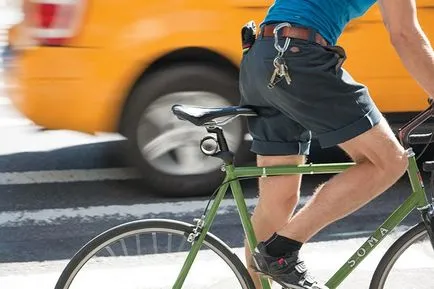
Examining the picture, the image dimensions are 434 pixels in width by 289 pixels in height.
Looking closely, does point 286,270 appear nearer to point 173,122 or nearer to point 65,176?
point 173,122

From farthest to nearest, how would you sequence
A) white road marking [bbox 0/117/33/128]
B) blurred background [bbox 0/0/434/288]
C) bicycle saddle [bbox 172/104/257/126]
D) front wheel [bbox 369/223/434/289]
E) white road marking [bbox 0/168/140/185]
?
1. white road marking [bbox 0/117/33/128]
2. white road marking [bbox 0/168/140/185]
3. blurred background [bbox 0/0/434/288]
4. front wheel [bbox 369/223/434/289]
5. bicycle saddle [bbox 172/104/257/126]

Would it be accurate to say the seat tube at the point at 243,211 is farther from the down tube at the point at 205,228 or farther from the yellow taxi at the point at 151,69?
the yellow taxi at the point at 151,69

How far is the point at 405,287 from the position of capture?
3.43 metres

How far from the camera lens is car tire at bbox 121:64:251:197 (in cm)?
512

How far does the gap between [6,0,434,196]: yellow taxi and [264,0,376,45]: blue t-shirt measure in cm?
210

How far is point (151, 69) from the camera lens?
5141mm

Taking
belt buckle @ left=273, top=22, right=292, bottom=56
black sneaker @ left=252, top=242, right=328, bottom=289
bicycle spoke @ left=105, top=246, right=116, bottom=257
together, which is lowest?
bicycle spoke @ left=105, top=246, right=116, bottom=257

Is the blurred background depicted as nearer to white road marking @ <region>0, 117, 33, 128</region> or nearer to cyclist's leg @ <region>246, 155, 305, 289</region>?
cyclist's leg @ <region>246, 155, 305, 289</region>

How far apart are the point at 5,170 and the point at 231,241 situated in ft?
7.14

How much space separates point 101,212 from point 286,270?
7.87 feet

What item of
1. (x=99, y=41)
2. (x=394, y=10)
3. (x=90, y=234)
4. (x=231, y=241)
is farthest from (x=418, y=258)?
(x=99, y=41)

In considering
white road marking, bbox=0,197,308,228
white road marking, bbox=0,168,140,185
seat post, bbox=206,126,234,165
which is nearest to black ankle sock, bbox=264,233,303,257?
seat post, bbox=206,126,234,165

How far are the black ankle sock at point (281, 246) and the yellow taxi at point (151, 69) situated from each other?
2.29 metres

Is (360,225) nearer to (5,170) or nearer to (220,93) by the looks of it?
(220,93)
